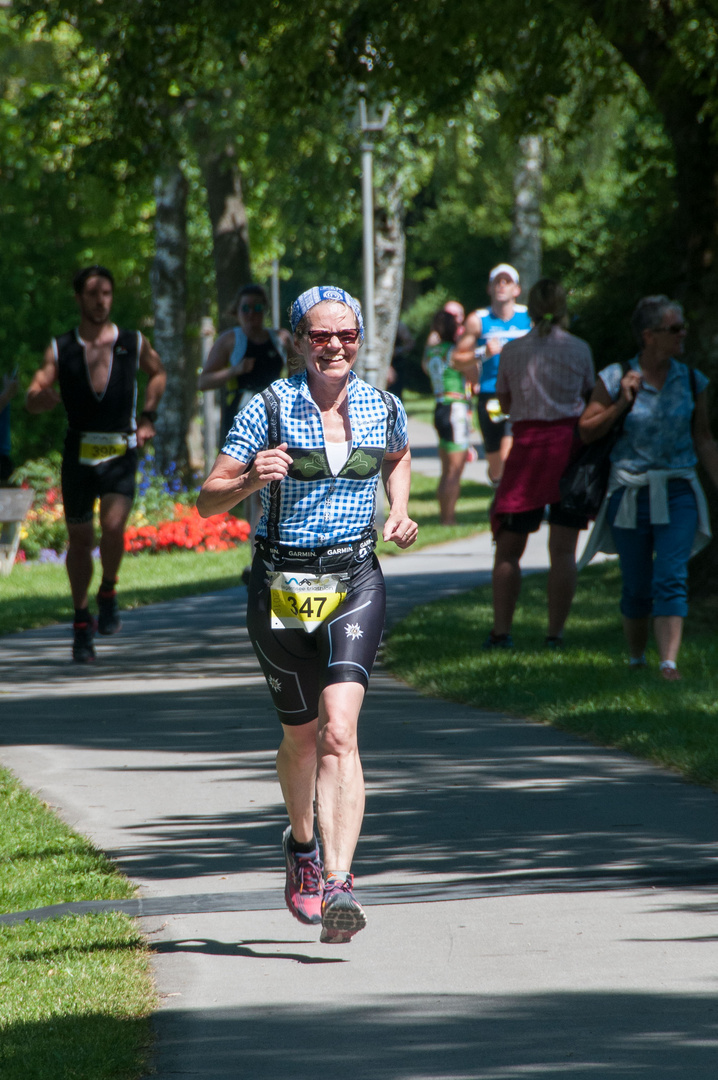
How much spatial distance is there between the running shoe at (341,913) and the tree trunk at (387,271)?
19466mm

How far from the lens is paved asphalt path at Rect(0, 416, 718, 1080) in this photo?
3.82 metres

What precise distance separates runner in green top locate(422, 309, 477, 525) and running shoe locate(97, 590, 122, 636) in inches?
256

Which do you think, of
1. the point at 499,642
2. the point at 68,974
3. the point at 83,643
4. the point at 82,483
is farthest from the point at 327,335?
the point at 83,643

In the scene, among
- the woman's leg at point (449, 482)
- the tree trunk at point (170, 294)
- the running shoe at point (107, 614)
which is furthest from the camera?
the tree trunk at point (170, 294)

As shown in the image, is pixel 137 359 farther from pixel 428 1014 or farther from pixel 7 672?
pixel 428 1014

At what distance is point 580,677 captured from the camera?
8258mm

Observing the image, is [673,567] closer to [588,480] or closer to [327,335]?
[588,480]

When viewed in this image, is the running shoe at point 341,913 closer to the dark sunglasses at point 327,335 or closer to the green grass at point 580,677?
the dark sunglasses at point 327,335

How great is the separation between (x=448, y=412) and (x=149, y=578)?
3.97 metres

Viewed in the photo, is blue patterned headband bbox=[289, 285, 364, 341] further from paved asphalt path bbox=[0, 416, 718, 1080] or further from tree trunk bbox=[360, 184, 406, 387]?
tree trunk bbox=[360, 184, 406, 387]

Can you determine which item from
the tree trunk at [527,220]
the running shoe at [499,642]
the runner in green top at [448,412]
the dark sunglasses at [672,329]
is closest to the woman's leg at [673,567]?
the dark sunglasses at [672,329]

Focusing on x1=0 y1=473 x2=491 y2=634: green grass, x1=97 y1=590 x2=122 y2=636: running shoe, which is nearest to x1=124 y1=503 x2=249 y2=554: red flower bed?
x1=0 y1=473 x2=491 y2=634: green grass

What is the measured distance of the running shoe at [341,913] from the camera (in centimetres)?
428

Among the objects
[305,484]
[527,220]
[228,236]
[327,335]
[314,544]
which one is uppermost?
[527,220]
